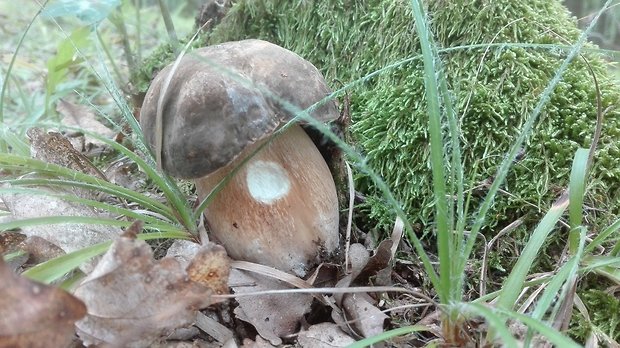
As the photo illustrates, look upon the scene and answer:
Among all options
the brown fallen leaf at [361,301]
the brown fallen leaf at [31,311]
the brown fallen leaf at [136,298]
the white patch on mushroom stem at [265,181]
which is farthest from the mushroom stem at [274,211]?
the brown fallen leaf at [31,311]

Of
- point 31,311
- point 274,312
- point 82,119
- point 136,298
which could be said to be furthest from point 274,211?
point 82,119

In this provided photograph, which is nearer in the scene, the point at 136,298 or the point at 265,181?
the point at 136,298

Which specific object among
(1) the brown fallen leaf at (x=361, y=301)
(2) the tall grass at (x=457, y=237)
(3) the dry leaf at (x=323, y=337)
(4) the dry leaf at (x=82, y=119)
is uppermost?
(2) the tall grass at (x=457, y=237)

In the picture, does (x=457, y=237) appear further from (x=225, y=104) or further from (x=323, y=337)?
(x=225, y=104)

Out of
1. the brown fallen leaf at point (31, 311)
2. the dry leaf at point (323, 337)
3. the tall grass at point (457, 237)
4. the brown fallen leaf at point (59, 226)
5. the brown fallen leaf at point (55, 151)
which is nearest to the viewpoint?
the brown fallen leaf at point (31, 311)

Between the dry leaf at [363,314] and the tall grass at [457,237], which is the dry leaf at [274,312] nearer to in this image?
the dry leaf at [363,314]

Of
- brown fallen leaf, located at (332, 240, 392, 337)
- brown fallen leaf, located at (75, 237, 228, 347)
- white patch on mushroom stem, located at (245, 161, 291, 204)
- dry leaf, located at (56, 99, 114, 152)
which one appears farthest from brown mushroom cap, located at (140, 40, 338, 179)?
dry leaf, located at (56, 99, 114, 152)

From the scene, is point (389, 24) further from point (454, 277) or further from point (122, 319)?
point (122, 319)
